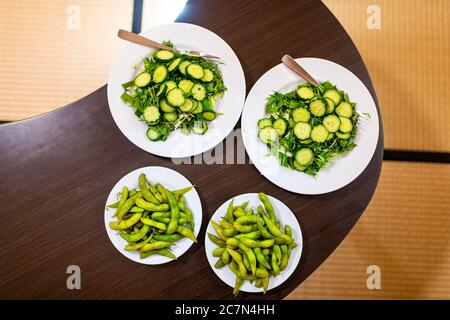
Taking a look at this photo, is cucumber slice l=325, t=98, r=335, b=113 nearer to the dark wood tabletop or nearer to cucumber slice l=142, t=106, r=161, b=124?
the dark wood tabletop

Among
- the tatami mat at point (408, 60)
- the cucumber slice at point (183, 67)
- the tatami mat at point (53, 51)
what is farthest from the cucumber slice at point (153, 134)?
the tatami mat at point (408, 60)

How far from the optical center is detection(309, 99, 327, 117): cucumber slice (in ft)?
6.23

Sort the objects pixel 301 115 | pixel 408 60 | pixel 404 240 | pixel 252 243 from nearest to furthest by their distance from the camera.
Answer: pixel 252 243 → pixel 301 115 → pixel 404 240 → pixel 408 60

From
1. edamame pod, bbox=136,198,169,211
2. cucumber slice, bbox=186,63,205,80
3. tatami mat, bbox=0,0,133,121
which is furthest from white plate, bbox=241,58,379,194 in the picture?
tatami mat, bbox=0,0,133,121

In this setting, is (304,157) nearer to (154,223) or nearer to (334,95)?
(334,95)

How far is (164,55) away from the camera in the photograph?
6.27 feet

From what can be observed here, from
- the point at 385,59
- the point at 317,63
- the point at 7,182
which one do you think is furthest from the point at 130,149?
the point at 385,59

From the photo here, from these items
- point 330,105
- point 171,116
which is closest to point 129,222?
point 171,116

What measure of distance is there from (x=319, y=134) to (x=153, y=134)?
0.77 metres

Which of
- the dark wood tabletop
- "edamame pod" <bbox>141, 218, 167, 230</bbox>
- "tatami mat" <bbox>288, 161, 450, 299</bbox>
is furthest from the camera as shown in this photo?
"tatami mat" <bbox>288, 161, 450, 299</bbox>

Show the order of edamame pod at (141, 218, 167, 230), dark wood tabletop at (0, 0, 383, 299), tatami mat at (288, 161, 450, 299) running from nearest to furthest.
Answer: edamame pod at (141, 218, 167, 230) < dark wood tabletop at (0, 0, 383, 299) < tatami mat at (288, 161, 450, 299)

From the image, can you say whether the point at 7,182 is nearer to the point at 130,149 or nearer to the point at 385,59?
the point at 130,149

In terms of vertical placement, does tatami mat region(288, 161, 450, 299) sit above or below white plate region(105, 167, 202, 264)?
below

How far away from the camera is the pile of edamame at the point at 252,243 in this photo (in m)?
1.82
